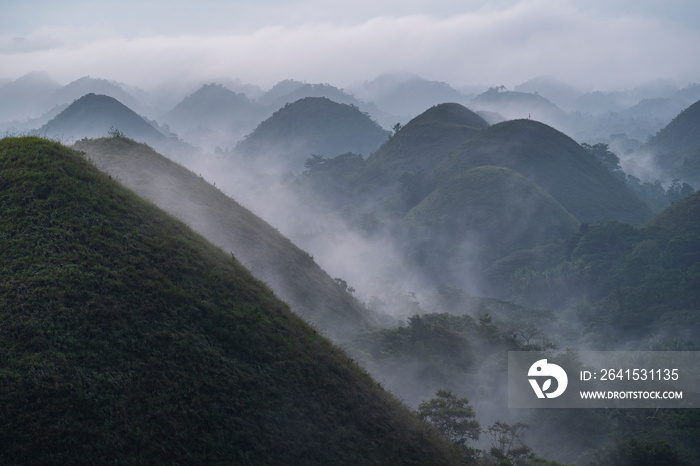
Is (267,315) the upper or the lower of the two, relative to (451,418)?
upper

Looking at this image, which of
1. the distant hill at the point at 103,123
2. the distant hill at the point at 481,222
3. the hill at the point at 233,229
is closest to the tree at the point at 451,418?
the hill at the point at 233,229

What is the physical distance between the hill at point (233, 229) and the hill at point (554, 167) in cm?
7047

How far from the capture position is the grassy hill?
35.2ft

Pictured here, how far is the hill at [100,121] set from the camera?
161m

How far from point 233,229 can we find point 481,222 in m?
59.9

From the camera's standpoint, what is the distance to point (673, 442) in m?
21.9

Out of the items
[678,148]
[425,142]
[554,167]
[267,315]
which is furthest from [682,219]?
[678,148]

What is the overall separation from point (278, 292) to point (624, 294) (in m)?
40.3

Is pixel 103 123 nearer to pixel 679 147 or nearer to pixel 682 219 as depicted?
pixel 682 219

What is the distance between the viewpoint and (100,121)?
164 metres

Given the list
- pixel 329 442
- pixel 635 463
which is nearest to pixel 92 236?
pixel 329 442

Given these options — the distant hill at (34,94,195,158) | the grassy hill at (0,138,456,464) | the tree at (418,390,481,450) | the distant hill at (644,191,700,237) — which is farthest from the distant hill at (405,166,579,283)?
the distant hill at (34,94,195,158)

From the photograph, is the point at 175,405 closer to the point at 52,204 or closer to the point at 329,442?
the point at 329,442

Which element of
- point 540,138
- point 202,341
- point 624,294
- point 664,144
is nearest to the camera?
point 202,341
